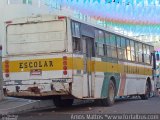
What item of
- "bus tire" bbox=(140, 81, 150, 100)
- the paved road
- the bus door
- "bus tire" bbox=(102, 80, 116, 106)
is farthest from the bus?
"bus tire" bbox=(140, 81, 150, 100)

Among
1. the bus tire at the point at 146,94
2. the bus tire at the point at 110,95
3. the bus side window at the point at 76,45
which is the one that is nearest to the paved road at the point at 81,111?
the bus tire at the point at 110,95

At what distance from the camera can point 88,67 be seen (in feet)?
58.4

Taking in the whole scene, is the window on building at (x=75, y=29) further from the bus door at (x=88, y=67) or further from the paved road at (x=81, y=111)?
the paved road at (x=81, y=111)

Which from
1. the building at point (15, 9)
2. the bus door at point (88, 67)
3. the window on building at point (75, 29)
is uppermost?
the building at point (15, 9)

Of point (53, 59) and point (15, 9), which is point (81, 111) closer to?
point (53, 59)

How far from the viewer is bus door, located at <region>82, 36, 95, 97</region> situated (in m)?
17.5

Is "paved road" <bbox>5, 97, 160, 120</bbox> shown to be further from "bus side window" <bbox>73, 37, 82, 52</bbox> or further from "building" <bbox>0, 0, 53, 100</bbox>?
"building" <bbox>0, 0, 53, 100</bbox>

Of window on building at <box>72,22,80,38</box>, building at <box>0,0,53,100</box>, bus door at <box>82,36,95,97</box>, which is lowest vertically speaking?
bus door at <box>82,36,95,97</box>

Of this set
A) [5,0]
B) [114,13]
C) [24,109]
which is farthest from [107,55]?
[5,0]

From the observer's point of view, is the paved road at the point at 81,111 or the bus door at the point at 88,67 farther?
the bus door at the point at 88,67

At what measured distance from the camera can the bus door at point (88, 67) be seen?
17.5 meters

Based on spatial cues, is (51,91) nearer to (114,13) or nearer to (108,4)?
(108,4)

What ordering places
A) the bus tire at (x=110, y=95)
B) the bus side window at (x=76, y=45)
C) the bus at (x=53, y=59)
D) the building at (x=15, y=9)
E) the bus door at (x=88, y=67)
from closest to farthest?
the bus at (x=53, y=59) → the bus side window at (x=76, y=45) → the bus door at (x=88, y=67) → the bus tire at (x=110, y=95) → the building at (x=15, y=9)

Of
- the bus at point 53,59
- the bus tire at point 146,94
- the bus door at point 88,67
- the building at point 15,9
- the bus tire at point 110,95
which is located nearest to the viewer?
the bus at point 53,59
